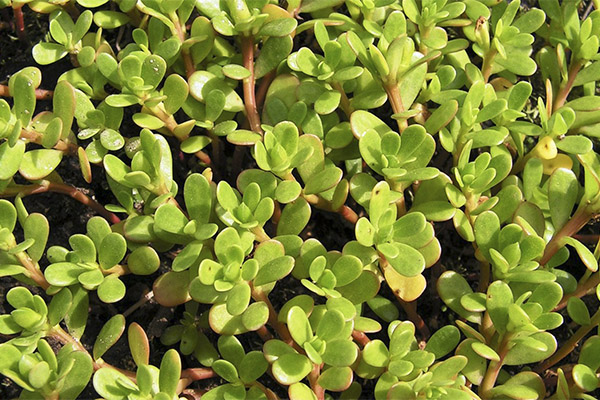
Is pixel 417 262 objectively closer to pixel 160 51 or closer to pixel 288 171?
pixel 288 171

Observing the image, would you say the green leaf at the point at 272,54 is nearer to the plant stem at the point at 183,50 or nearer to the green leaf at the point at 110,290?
the plant stem at the point at 183,50

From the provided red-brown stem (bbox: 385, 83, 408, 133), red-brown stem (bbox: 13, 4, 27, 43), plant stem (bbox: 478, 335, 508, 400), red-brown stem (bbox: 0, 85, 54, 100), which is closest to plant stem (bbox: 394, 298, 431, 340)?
plant stem (bbox: 478, 335, 508, 400)

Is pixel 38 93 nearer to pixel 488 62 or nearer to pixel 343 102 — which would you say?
pixel 343 102

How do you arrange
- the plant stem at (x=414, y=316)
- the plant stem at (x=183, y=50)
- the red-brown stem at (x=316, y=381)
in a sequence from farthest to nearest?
the plant stem at (x=183, y=50) < the plant stem at (x=414, y=316) < the red-brown stem at (x=316, y=381)

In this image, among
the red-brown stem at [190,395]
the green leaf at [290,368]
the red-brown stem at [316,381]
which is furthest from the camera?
the red-brown stem at [190,395]

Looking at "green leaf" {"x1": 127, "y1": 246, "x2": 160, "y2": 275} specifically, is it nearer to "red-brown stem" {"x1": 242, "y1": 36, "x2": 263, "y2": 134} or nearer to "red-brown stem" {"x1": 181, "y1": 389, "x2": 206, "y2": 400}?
"red-brown stem" {"x1": 181, "y1": 389, "x2": 206, "y2": 400}

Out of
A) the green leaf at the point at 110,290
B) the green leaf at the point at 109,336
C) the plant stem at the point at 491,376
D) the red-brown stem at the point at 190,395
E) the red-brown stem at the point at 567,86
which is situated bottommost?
the red-brown stem at the point at 190,395

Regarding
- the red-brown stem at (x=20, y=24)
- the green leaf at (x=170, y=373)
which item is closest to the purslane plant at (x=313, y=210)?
the green leaf at (x=170, y=373)

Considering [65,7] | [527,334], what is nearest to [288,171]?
[527,334]
